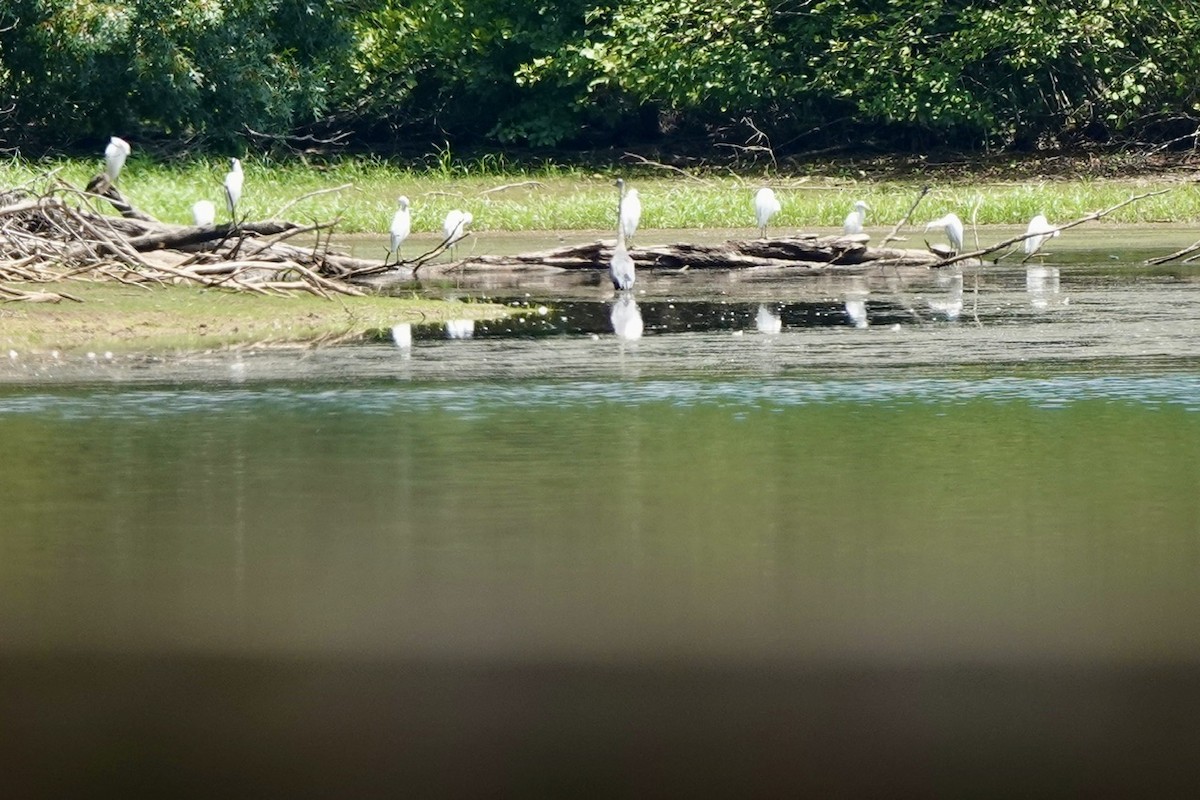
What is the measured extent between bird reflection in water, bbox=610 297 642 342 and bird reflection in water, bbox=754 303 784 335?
0.67 meters

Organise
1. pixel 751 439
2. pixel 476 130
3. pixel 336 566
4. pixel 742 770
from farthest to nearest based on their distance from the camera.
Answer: pixel 476 130 < pixel 751 439 < pixel 336 566 < pixel 742 770

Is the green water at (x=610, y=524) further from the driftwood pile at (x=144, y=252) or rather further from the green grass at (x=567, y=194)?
the green grass at (x=567, y=194)

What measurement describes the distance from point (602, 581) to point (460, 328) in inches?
247

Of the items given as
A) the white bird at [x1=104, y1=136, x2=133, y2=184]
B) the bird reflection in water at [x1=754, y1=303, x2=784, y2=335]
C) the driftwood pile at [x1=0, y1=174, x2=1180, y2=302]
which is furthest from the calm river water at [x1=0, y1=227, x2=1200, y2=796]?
the white bird at [x1=104, y1=136, x2=133, y2=184]

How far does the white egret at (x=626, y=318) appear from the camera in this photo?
10.3m

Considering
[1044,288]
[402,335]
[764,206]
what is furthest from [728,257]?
[402,335]

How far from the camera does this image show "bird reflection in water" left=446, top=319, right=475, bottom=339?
10242 millimetres

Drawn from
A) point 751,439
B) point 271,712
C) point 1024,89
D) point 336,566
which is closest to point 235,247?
point 751,439

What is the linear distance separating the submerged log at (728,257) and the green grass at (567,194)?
10.1ft

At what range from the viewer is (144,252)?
11984mm

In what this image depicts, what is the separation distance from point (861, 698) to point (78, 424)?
4.16m

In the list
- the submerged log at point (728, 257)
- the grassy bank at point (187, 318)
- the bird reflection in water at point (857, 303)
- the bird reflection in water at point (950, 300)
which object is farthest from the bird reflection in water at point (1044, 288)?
the grassy bank at point (187, 318)

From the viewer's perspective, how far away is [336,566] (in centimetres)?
468

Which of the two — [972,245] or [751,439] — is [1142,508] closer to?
[751,439]
